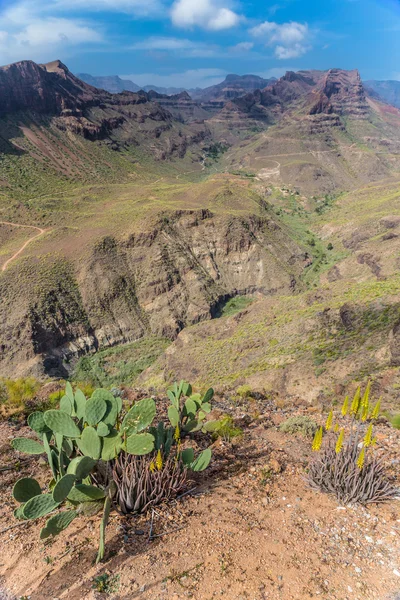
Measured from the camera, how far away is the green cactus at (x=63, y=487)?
15.7 feet

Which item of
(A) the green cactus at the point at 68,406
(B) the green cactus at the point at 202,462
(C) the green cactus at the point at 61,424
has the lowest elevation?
(B) the green cactus at the point at 202,462

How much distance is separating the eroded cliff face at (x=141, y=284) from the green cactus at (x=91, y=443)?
3785 centimetres

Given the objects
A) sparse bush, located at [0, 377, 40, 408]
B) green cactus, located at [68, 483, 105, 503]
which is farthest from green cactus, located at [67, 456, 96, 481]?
sparse bush, located at [0, 377, 40, 408]

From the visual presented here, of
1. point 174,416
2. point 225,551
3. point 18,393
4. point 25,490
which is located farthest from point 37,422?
point 18,393

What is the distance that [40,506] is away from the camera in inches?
201

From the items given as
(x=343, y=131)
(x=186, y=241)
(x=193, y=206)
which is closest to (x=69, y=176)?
(x=193, y=206)

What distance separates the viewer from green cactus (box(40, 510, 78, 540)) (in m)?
4.87

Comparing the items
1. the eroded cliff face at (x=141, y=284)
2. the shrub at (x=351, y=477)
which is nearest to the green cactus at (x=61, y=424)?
the shrub at (x=351, y=477)

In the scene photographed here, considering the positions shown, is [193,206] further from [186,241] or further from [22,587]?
[22,587]

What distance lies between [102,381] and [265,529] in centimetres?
3814

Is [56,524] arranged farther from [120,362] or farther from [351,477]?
[120,362]

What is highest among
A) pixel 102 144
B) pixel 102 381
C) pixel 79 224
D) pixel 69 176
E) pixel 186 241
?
pixel 102 144

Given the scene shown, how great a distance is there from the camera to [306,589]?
473 cm

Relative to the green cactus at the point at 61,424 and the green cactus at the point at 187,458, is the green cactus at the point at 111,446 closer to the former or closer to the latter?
the green cactus at the point at 61,424
